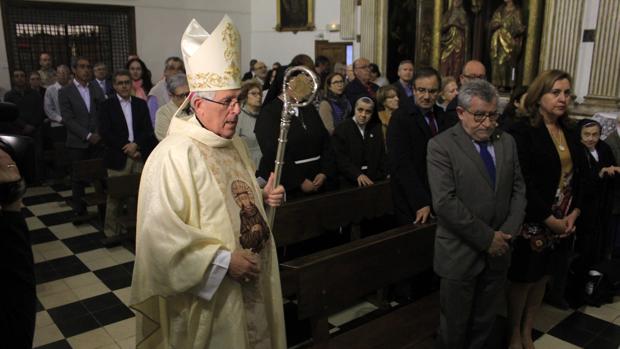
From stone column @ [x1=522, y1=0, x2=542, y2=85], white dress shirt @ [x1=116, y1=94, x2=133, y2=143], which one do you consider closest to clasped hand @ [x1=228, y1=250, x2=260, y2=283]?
white dress shirt @ [x1=116, y1=94, x2=133, y2=143]

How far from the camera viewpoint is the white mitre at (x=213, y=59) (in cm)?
177

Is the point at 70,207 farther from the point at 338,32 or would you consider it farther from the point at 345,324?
the point at 338,32

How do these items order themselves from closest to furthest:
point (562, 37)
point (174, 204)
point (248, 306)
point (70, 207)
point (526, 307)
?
point (174, 204), point (248, 306), point (526, 307), point (70, 207), point (562, 37)

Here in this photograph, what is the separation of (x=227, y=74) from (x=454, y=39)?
274 inches

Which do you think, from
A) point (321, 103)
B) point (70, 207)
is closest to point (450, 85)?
point (321, 103)

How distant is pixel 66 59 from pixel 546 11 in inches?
363

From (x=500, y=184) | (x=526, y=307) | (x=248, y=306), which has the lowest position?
(x=526, y=307)

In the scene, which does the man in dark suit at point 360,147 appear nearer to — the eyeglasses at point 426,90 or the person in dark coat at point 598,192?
the eyeglasses at point 426,90

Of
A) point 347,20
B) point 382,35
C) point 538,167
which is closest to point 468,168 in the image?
point 538,167

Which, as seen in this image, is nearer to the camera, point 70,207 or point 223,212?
point 223,212

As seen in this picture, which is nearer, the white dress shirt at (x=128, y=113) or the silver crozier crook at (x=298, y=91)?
the silver crozier crook at (x=298, y=91)

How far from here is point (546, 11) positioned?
21.8 ft

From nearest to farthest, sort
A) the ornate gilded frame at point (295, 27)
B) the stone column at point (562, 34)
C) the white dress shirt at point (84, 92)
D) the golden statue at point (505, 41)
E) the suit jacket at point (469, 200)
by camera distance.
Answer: the suit jacket at point (469, 200)
the white dress shirt at point (84, 92)
the stone column at point (562, 34)
the golden statue at point (505, 41)
the ornate gilded frame at point (295, 27)

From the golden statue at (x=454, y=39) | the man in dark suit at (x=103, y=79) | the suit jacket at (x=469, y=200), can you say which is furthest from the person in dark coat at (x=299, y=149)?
the golden statue at (x=454, y=39)
